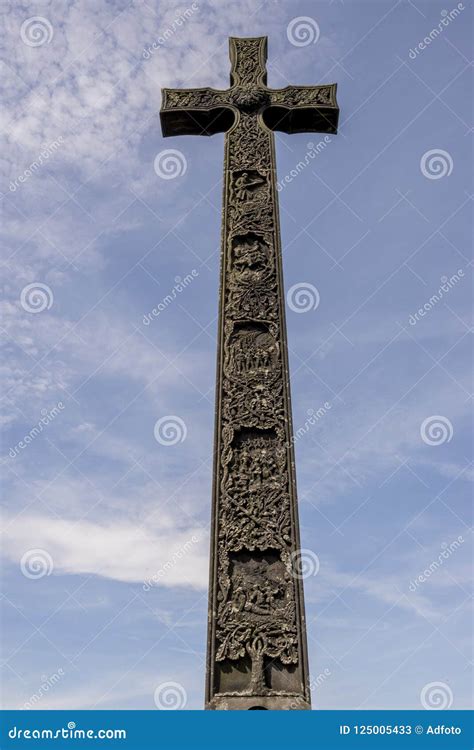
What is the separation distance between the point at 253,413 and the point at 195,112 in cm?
452

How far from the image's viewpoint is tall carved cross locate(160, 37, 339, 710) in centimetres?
579

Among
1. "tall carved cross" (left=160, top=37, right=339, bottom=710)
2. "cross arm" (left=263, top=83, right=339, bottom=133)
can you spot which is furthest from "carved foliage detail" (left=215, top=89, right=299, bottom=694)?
"cross arm" (left=263, top=83, right=339, bottom=133)

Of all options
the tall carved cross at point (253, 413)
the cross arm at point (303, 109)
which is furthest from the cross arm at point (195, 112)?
the cross arm at point (303, 109)

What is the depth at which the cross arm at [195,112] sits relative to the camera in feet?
29.9

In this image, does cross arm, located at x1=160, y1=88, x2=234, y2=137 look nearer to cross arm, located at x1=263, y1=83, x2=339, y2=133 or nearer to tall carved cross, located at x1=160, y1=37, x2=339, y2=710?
tall carved cross, located at x1=160, y1=37, x2=339, y2=710

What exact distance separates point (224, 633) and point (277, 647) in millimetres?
467

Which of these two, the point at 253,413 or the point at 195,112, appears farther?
the point at 195,112

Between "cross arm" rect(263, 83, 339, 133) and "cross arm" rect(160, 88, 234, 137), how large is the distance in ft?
1.91

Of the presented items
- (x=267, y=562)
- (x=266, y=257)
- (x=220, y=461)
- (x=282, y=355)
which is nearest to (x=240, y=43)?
(x=266, y=257)

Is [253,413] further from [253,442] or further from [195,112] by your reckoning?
[195,112]

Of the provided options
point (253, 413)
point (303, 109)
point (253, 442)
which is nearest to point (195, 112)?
point (303, 109)

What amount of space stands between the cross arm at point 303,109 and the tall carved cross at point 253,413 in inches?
0.5

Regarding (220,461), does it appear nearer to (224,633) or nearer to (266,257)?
(224,633)

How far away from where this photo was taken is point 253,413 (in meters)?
6.96
